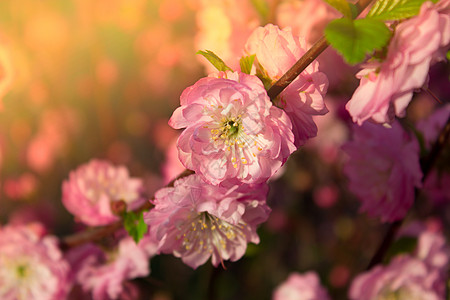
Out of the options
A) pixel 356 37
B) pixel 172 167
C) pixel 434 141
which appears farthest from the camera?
pixel 172 167

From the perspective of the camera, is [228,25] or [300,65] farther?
[228,25]

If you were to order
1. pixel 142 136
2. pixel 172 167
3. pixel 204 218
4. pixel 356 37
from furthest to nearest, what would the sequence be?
pixel 142 136
pixel 172 167
pixel 204 218
pixel 356 37

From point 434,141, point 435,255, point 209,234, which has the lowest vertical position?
point 435,255

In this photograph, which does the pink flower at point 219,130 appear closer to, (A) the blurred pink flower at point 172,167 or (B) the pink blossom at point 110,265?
(B) the pink blossom at point 110,265

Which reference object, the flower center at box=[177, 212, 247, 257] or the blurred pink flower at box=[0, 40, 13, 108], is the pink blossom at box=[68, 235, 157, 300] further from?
the blurred pink flower at box=[0, 40, 13, 108]

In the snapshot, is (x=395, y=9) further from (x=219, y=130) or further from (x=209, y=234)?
(x=209, y=234)

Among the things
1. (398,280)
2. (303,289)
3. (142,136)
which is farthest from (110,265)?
(142,136)

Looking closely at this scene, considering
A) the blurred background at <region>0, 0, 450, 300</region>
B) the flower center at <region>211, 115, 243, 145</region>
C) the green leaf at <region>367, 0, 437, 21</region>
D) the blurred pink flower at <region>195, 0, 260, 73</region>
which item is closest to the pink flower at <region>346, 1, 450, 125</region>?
the green leaf at <region>367, 0, 437, 21</region>

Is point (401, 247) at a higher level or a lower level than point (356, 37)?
lower
